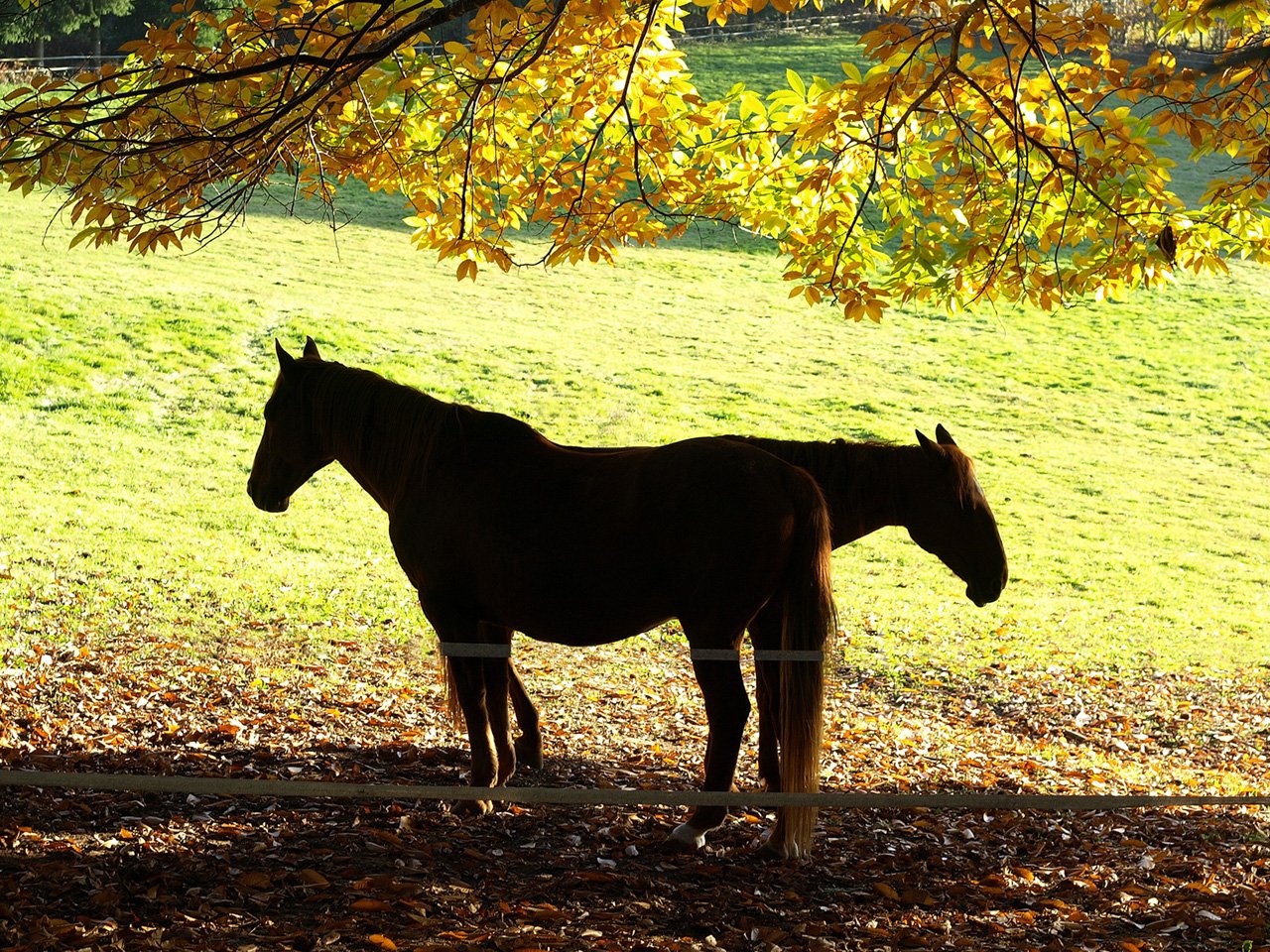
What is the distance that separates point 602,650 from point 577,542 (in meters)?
5.12

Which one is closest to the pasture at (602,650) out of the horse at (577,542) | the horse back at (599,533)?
the horse at (577,542)

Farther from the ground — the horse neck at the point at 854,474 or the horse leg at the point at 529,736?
the horse neck at the point at 854,474

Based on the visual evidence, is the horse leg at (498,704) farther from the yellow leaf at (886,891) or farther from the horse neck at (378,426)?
the yellow leaf at (886,891)

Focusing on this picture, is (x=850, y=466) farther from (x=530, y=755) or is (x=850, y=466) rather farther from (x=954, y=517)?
(x=530, y=755)

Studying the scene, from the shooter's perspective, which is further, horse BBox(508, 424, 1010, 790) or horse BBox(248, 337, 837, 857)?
horse BBox(508, 424, 1010, 790)

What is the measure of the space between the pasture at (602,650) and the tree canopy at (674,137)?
8.68ft

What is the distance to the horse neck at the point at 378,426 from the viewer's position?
16.8 ft

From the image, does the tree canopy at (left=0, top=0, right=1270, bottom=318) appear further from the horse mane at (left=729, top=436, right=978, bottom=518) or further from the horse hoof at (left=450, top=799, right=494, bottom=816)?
the horse hoof at (left=450, top=799, right=494, bottom=816)

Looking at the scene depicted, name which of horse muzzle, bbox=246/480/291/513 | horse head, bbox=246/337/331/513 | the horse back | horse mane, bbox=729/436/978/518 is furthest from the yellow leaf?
horse muzzle, bbox=246/480/291/513

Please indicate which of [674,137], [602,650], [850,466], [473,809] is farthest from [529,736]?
[602,650]

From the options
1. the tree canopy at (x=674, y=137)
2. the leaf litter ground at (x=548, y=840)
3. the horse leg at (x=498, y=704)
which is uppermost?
the tree canopy at (x=674, y=137)

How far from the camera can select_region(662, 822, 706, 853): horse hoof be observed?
481cm

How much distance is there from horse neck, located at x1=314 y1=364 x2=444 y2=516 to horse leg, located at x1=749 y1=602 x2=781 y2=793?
1.62 meters

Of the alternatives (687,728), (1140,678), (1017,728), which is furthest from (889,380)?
(687,728)
